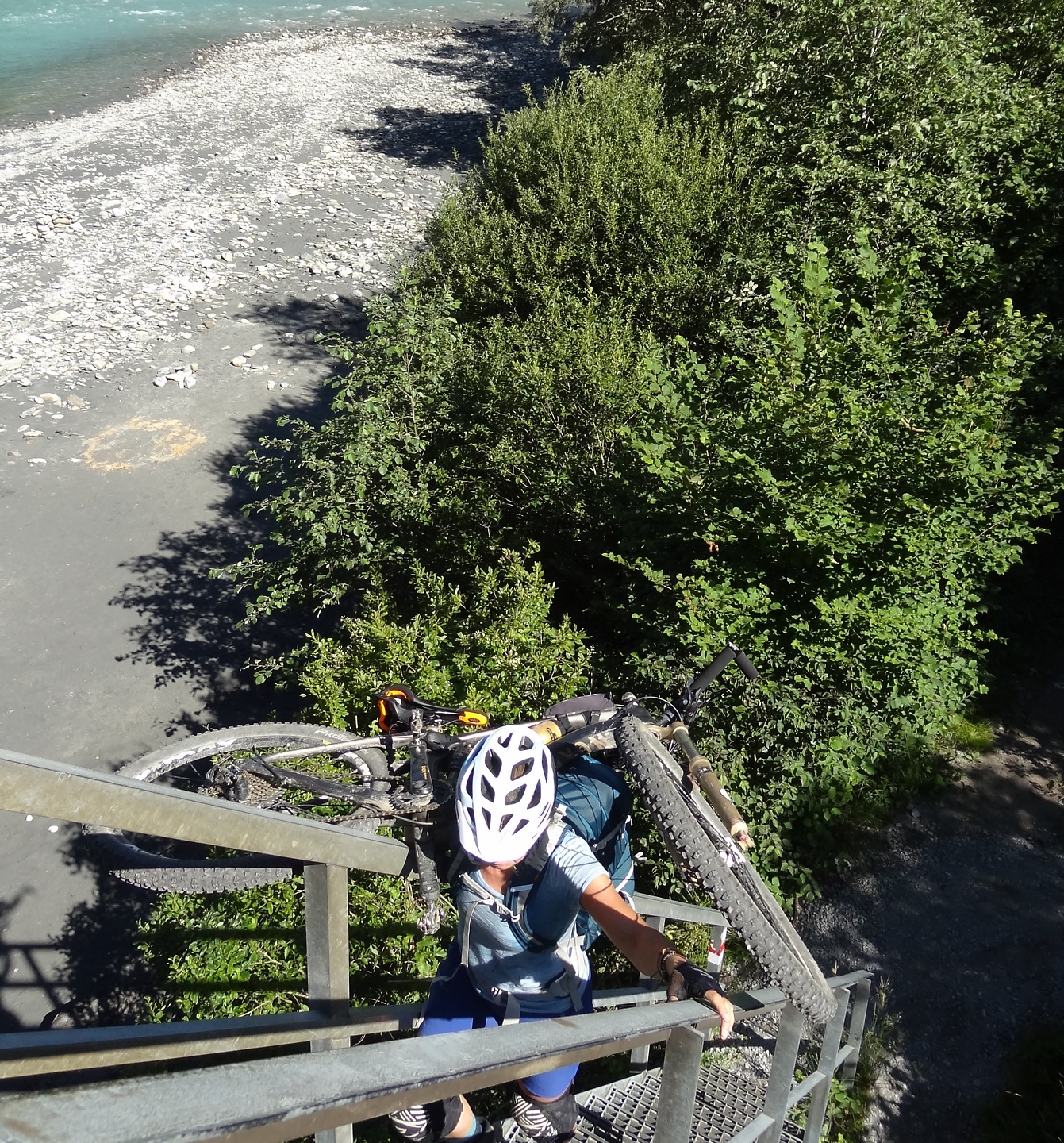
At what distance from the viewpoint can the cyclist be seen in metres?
2.70

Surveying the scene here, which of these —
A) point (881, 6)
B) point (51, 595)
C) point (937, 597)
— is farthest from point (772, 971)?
point (881, 6)

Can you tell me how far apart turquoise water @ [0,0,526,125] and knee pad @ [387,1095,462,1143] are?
30.3m

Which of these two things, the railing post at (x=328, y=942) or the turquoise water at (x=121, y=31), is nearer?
the railing post at (x=328, y=942)

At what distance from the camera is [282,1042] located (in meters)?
1.95

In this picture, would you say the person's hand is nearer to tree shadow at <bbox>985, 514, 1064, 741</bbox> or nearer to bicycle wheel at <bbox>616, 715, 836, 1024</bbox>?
bicycle wheel at <bbox>616, 715, 836, 1024</bbox>

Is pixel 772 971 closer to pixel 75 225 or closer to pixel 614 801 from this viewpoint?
pixel 614 801

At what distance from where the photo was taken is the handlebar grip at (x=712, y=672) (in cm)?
357

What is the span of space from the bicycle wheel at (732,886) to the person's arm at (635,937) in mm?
220

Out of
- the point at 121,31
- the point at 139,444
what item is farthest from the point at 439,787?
the point at 121,31

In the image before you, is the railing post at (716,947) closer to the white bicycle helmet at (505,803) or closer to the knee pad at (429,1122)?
the knee pad at (429,1122)

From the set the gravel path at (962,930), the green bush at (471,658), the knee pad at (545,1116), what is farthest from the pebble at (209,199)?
the knee pad at (545,1116)

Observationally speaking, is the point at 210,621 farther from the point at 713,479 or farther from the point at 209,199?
the point at 209,199

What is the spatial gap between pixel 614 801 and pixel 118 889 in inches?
263

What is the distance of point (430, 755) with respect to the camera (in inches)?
167
